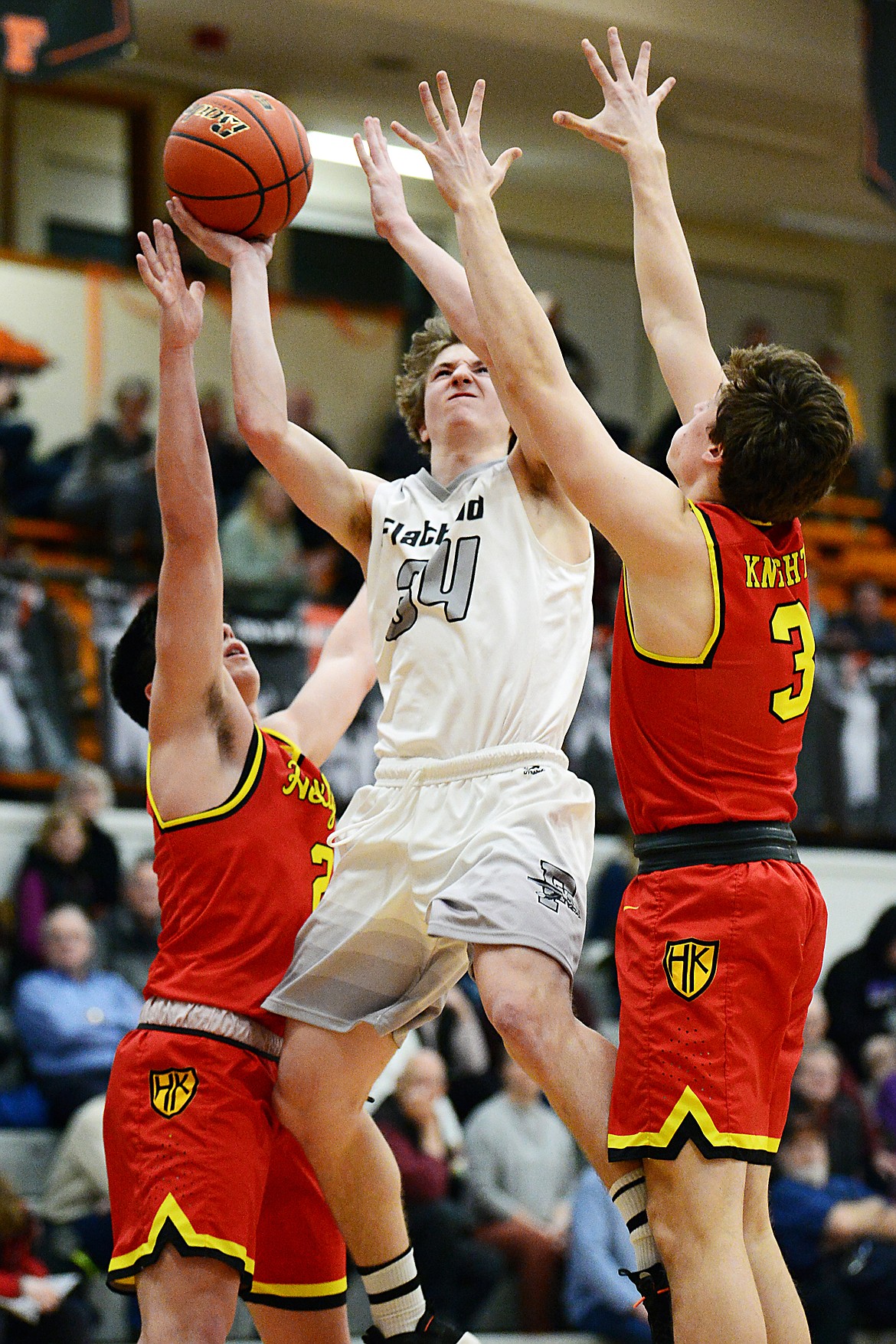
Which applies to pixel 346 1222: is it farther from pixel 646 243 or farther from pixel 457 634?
pixel 646 243

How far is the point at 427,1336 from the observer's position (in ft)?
13.9

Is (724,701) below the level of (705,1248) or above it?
above

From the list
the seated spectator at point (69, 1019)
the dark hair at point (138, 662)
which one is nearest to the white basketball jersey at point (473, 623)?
the dark hair at point (138, 662)

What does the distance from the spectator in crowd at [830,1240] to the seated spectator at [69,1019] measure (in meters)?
3.22

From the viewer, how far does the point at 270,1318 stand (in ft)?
14.4

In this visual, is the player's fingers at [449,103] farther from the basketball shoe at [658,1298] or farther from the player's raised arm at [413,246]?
the basketball shoe at [658,1298]

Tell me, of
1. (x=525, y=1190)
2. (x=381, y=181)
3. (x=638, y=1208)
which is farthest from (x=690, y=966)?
(x=525, y=1190)

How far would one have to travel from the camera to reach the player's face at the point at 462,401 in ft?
14.6

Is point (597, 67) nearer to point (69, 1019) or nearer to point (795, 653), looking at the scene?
point (795, 653)

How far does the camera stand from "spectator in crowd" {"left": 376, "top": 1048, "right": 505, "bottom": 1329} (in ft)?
25.8

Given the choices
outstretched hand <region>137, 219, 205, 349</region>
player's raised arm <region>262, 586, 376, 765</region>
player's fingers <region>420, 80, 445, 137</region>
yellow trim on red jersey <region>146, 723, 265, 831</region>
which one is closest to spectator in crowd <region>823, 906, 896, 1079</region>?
player's raised arm <region>262, 586, 376, 765</region>

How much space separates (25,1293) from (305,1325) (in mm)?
2989

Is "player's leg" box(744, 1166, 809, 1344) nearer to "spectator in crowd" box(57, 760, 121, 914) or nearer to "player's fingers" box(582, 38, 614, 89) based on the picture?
"player's fingers" box(582, 38, 614, 89)

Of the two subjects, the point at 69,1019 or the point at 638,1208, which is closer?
the point at 638,1208
